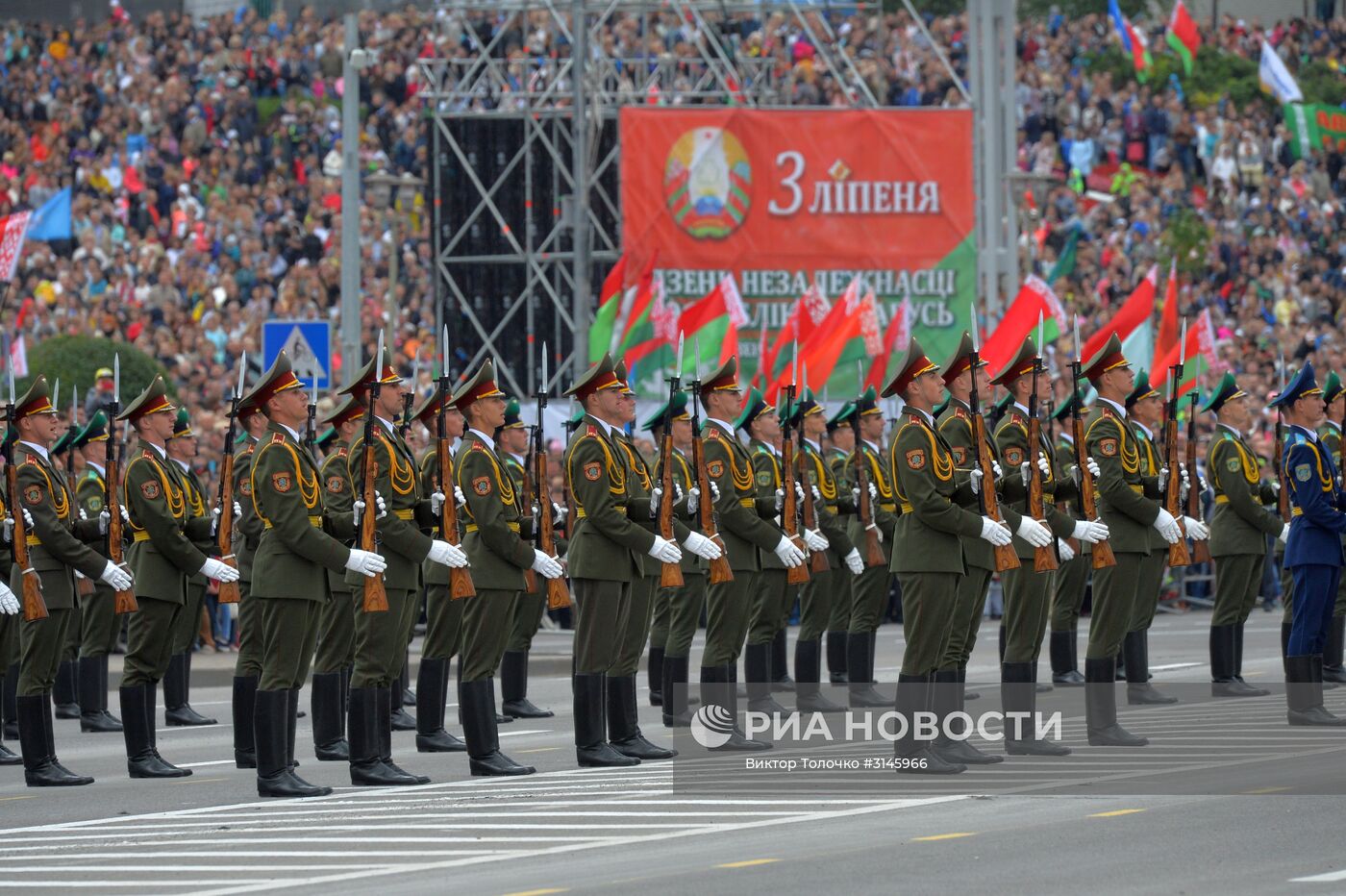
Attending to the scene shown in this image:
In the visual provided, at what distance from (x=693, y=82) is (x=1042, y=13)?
14.0m

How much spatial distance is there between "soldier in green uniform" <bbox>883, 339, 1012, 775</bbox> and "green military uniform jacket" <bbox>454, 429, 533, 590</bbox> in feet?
6.33

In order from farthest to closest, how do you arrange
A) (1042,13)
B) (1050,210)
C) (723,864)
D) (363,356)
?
1. (1042,13)
2. (1050,210)
3. (363,356)
4. (723,864)

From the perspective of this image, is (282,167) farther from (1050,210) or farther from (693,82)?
(1050,210)

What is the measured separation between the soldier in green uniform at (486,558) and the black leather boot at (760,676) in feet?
9.87

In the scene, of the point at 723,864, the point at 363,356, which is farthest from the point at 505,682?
the point at 363,356

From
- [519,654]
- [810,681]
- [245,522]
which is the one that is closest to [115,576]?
[245,522]

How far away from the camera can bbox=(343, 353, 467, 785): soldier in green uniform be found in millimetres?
12586

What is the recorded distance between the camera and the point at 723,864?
979 cm

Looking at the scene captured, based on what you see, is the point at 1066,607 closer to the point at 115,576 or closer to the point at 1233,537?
the point at 1233,537

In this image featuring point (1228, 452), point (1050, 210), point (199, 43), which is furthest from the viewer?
point (199, 43)

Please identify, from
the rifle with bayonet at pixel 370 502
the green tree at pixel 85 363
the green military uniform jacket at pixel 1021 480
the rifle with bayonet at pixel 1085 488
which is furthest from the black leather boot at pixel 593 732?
the green tree at pixel 85 363

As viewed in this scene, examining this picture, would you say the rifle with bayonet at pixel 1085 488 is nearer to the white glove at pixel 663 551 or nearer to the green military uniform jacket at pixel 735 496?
the green military uniform jacket at pixel 735 496

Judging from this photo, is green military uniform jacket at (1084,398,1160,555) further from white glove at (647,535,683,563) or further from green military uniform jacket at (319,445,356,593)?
green military uniform jacket at (319,445,356,593)

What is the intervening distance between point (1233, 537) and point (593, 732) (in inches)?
205
